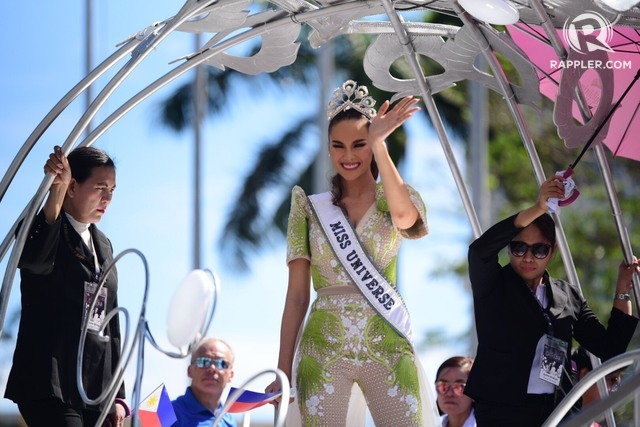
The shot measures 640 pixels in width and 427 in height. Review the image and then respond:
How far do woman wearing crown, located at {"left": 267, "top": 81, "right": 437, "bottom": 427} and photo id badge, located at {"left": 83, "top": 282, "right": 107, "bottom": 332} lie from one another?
0.77 meters

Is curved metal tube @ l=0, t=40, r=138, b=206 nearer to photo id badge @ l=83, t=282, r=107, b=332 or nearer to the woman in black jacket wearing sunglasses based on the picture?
photo id badge @ l=83, t=282, r=107, b=332

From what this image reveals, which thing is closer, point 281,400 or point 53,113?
point 281,400

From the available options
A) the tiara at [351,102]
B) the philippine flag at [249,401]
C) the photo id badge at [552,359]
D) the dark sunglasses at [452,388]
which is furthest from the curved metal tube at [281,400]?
the dark sunglasses at [452,388]

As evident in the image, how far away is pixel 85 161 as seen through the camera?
5.56m

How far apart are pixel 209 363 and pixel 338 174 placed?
1.77m

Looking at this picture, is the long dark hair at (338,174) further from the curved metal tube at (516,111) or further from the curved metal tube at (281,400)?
the curved metal tube at (281,400)

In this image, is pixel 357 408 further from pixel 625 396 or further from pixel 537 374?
pixel 625 396

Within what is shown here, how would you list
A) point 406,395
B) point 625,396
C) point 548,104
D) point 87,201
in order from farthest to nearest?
point 548,104, point 87,201, point 406,395, point 625,396

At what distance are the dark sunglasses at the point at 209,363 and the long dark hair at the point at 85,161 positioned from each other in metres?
1.63

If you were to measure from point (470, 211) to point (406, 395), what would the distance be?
185 cm

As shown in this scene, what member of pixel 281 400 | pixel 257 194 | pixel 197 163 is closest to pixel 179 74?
pixel 281 400

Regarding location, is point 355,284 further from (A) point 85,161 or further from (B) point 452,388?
(B) point 452,388

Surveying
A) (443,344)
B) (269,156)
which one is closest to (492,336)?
(443,344)

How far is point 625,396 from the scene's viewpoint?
11.6ft
